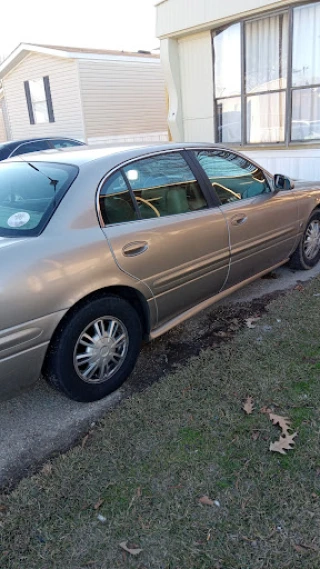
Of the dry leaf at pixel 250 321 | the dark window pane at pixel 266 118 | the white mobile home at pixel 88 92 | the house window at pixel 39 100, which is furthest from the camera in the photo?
the house window at pixel 39 100

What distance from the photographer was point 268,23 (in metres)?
7.46

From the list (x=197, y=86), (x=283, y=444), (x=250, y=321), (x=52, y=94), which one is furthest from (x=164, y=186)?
(x=52, y=94)

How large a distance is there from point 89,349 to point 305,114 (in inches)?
252

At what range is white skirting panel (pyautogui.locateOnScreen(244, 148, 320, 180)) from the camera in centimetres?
743

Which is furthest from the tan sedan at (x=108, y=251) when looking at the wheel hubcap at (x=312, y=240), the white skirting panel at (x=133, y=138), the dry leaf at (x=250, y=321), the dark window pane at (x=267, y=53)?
the white skirting panel at (x=133, y=138)

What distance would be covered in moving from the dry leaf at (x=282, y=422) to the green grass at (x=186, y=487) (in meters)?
0.04

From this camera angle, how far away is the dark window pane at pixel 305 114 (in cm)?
736

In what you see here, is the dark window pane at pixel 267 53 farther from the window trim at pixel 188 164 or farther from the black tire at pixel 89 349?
the black tire at pixel 89 349

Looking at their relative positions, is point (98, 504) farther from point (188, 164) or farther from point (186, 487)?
point (188, 164)

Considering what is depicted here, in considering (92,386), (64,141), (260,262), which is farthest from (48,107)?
(92,386)

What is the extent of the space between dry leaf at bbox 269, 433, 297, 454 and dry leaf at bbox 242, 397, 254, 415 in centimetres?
29

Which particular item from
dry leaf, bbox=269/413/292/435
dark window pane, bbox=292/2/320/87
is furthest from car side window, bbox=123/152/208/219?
dark window pane, bbox=292/2/320/87

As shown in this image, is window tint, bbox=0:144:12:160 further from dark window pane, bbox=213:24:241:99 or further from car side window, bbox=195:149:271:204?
car side window, bbox=195:149:271:204

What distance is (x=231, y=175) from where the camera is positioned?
13.2ft
